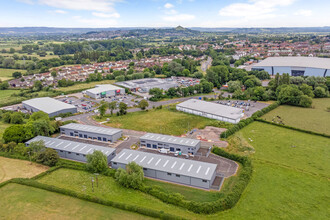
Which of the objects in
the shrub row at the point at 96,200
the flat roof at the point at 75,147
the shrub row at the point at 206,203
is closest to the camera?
the shrub row at the point at 96,200

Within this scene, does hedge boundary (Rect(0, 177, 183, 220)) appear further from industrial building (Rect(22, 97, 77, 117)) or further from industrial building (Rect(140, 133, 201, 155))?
industrial building (Rect(22, 97, 77, 117))

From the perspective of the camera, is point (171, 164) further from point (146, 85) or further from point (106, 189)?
point (146, 85)

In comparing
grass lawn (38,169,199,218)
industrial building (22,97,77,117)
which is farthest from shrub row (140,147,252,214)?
industrial building (22,97,77,117)

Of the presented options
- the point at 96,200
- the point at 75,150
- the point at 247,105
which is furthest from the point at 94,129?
the point at 247,105

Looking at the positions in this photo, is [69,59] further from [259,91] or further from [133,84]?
[259,91]

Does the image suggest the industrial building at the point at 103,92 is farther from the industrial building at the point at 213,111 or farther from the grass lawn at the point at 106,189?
the grass lawn at the point at 106,189

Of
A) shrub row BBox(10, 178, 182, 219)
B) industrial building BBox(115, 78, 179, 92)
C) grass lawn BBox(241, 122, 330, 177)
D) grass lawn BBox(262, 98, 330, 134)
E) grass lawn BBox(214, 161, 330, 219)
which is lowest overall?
grass lawn BBox(214, 161, 330, 219)

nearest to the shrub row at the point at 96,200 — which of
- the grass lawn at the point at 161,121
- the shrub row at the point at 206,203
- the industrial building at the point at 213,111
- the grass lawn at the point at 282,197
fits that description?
the shrub row at the point at 206,203

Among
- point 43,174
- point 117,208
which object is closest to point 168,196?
point 117,208
